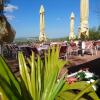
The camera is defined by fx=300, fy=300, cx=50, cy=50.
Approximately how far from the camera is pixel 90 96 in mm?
2646

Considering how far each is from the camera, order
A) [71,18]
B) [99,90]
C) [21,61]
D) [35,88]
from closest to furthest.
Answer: [35,88], [21,61], [99,90], [71,18]

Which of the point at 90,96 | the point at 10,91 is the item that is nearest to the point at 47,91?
the point at 10,91

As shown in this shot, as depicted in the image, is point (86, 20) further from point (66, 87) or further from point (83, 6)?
point (66, 87)

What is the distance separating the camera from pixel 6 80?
160 centimetres

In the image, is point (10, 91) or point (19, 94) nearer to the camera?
point (10, 91)

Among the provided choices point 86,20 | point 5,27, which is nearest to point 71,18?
point 86,20

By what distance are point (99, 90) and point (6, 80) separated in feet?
8.99

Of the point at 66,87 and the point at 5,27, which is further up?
the point at 5,27

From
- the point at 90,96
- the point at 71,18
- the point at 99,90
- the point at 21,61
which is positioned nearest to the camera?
the point at 21,61

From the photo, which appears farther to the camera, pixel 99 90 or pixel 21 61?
pixel 99 90

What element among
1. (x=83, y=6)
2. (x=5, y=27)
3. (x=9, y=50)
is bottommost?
(x=9, y=50)

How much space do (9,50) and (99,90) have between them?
37.1 feet

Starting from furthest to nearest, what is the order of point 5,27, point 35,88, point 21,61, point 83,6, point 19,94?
point 83,6 → point 5,27 → point 21,61 → point 35,88 → point 19,94

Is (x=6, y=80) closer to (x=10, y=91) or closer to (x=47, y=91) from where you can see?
(x=10, y=91)
